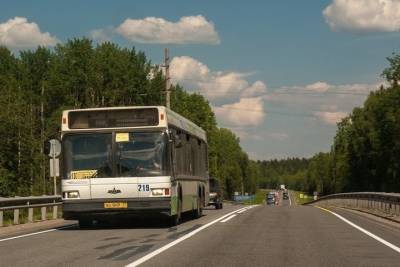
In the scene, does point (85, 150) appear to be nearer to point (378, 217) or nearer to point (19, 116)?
point (378, 217)

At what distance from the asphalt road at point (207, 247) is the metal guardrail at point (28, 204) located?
11.0ft

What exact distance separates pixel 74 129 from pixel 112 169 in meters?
1.39

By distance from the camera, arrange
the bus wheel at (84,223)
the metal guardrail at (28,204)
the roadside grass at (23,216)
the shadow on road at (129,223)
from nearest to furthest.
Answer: the shadow on road at (129,223), the bus wheel at (84,223), the metal guardrail at (28,204), the roadside grass at (23,216)

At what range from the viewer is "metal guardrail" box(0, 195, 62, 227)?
2158 centimetres

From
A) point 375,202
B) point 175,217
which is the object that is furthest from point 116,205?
point 375,202

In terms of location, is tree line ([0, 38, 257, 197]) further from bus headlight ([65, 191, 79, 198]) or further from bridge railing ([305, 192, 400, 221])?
bus headlight ([65, 191, 79, 198])

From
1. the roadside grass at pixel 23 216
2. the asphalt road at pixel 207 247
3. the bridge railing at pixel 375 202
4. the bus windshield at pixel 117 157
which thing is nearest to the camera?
the asphalt road at pixel 207 247

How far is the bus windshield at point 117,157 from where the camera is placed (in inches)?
744

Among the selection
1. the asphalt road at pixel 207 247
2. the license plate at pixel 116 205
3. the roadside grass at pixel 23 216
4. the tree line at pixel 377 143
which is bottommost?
the asphalt road at pixel 207 247

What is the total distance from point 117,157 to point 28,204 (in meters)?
6.28

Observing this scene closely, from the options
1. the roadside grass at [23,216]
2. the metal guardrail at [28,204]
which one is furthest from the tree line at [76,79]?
the metal guardrail at [28,204]

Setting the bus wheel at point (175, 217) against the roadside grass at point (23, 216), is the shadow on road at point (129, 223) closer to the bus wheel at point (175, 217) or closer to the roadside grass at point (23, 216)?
the bus wheel at point (175, 217)

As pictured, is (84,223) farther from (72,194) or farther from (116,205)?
(116,205)

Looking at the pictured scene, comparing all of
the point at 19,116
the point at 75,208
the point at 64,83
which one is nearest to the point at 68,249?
the point at 75,208
